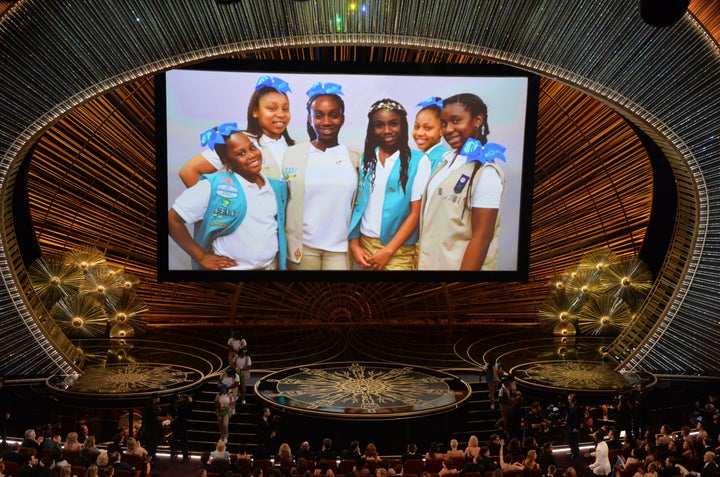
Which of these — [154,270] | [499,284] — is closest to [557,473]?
[499,284]

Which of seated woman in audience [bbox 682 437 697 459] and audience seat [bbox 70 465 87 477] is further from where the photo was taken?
seated woman in audience [bbox 682 437 697 459]

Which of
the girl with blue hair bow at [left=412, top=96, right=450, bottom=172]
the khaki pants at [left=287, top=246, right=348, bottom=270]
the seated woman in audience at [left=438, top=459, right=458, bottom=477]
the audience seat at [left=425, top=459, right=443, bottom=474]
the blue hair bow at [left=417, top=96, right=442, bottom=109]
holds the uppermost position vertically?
the blue hair bow at [left=417, top=96, right=442, bottom=109]

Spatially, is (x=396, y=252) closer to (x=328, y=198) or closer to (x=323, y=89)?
(x=328, y=198)

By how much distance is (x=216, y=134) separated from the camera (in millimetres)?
15406

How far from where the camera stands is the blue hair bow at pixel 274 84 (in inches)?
598

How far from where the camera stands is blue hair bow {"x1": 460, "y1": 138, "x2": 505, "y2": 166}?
1574 cm

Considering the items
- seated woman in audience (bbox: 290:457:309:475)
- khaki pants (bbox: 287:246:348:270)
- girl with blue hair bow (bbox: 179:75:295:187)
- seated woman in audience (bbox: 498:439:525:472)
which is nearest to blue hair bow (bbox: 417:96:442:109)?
girl with blue hair bow (bbox: 179:75:295:187)

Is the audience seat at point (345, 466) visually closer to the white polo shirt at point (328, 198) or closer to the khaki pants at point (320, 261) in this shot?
the khaki pants at point (320, 261)

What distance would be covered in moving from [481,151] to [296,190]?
9.90 ft

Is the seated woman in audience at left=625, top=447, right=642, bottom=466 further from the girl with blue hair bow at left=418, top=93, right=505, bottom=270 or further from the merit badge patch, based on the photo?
the merit badge patch

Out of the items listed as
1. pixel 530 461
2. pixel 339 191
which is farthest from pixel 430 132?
pixel 530 461

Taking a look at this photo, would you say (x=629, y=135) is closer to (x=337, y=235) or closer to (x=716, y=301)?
(x=716, y=301)

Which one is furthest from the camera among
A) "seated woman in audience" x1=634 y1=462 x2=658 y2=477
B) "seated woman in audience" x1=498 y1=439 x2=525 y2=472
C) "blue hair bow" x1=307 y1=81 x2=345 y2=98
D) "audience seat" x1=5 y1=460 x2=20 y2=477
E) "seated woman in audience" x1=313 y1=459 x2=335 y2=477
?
"blue hair bow" x1=307 y1=81 x2=345 y2=98

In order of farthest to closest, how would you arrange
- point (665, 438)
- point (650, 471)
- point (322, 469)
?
point (665, 438)
point (322, 469)
point (650, 471)
